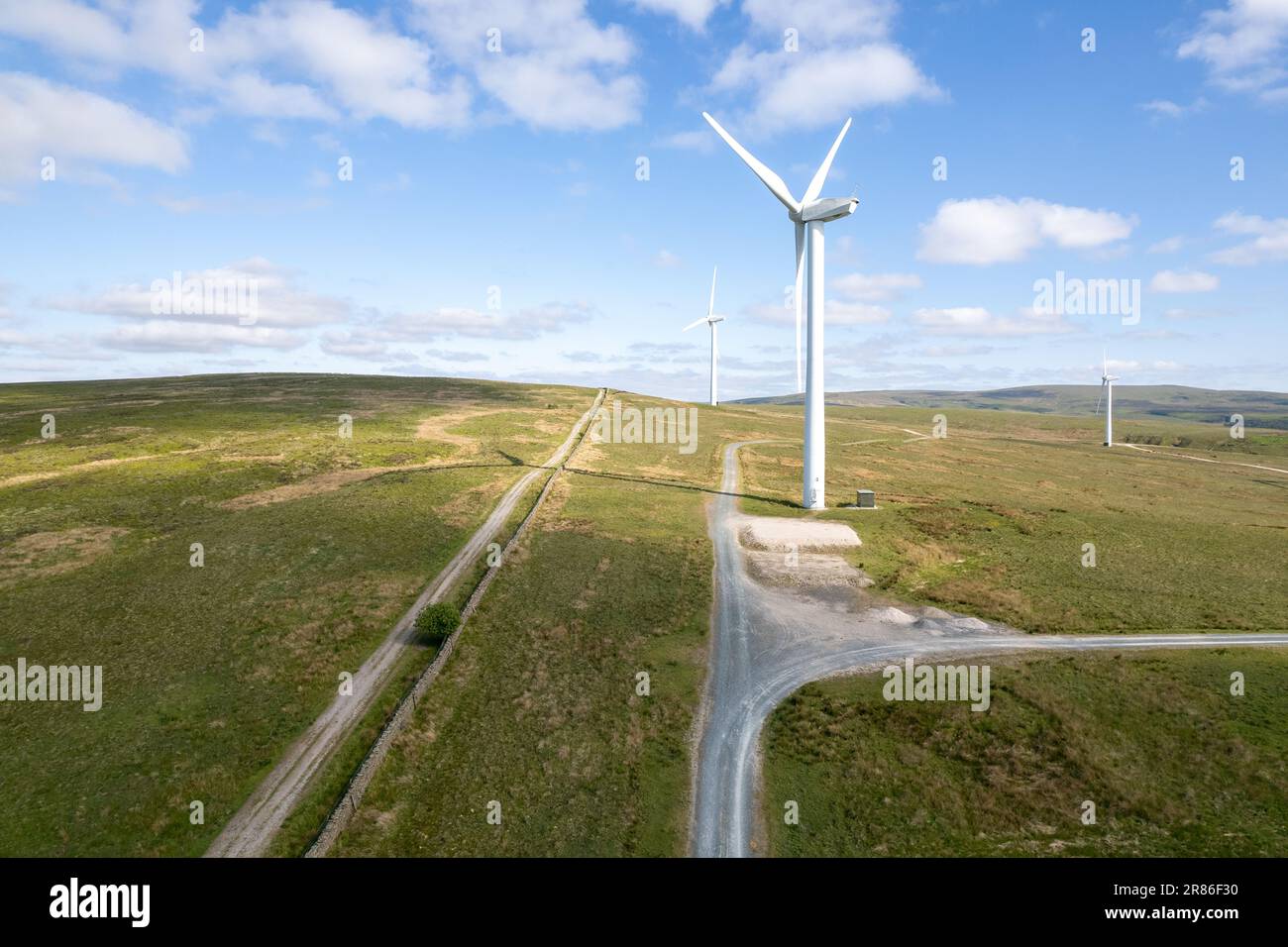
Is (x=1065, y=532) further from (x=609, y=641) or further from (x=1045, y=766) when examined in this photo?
(x=609, y=641)

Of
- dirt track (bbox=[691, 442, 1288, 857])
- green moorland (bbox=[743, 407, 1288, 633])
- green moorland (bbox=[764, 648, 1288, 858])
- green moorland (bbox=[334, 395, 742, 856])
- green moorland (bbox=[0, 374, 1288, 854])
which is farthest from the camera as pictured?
green moorland (bbox=[743, 407, 1288, 633])

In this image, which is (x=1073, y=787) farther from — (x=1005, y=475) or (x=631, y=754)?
(x=1005, y=475)

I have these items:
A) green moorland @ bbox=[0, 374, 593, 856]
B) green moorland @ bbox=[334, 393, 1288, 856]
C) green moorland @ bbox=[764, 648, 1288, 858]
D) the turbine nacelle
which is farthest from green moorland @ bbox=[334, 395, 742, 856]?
the turbine nacelle

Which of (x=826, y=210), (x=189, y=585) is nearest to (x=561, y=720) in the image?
(x=189, y=585)

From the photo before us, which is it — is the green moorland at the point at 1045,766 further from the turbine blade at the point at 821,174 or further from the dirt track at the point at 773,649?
the turbine blade at the point at 821,174

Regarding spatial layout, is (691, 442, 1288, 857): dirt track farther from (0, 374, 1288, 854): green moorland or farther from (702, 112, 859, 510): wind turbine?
A: (702, 112, 859, 510): wind turbine

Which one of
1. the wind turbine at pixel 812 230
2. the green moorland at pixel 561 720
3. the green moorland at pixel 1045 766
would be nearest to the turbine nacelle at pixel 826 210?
the wind turbine at pixel 812 230
